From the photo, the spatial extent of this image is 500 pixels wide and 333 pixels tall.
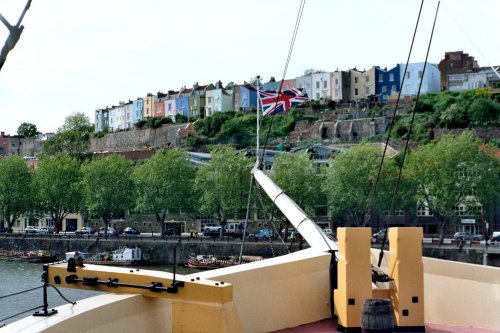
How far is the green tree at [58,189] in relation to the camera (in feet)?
278

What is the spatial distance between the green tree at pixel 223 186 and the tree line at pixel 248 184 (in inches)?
3.1

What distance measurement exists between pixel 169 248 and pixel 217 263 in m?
7.60

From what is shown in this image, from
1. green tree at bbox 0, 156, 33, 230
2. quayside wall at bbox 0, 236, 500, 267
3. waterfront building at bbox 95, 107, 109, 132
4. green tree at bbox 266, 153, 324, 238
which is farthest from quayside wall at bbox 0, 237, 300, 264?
waterfront building at bbox 95, 107, 109, 132

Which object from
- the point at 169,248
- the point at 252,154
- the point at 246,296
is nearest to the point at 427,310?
the point at 246,296

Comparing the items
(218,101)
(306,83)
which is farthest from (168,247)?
(218,101)

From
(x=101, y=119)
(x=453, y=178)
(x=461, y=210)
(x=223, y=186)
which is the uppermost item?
(x=101, y=119)

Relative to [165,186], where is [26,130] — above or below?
above

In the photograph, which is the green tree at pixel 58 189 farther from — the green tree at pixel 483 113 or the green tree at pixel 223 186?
the green tree at pixel 483 113

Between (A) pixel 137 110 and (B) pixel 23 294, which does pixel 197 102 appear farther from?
(B) pixel 23 294

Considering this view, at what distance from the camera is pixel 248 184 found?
72188 millimetres

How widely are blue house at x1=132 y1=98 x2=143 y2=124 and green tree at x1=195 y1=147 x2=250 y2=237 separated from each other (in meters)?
72.9

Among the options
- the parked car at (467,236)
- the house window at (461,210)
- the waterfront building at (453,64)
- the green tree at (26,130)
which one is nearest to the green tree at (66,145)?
the green tree at (26,130)

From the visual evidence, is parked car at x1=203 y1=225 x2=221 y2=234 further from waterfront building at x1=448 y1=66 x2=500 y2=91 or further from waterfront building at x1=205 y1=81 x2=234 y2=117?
waterfront building at x1=205 y1=81 x2=234 y2=117

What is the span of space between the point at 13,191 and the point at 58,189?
508 centimetres
